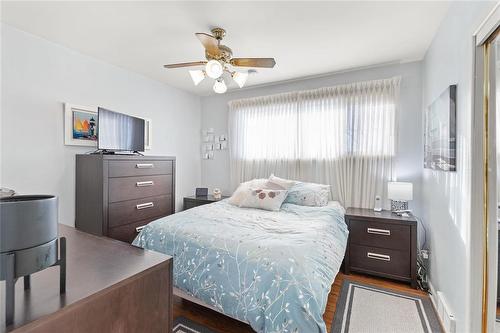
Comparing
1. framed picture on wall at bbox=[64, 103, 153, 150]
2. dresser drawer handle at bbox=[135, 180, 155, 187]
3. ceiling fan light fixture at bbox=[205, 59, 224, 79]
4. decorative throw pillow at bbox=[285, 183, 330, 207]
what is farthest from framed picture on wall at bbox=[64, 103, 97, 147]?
decorative throw pillow at bbox=[285, 183, 330, 207]

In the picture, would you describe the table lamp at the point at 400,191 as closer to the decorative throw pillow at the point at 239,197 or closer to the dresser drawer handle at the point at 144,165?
the decorative throw pillow at the point at 239,197

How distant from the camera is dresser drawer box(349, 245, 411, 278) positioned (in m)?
2.55

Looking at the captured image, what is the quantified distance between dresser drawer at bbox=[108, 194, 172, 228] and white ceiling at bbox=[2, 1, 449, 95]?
5.51 feet

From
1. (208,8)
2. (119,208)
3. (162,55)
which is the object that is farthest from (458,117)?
(119,208)

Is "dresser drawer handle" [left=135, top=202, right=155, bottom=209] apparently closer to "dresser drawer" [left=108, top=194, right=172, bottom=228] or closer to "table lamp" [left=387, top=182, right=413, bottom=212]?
"dresser drawer" [left=108, top=194, right=172, bottom=228]

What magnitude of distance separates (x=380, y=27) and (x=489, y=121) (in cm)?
132

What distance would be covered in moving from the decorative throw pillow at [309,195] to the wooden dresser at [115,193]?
174 cm

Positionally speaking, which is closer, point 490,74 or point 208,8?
point 490,74

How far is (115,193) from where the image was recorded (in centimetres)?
260

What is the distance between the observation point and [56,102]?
99.8 inches

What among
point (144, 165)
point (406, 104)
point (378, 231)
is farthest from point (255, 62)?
point (378, 231)

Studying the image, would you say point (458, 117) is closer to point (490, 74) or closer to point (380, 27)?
point (490, 74)

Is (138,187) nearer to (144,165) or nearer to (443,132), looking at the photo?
(144,165)

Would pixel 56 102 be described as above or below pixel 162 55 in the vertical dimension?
below
